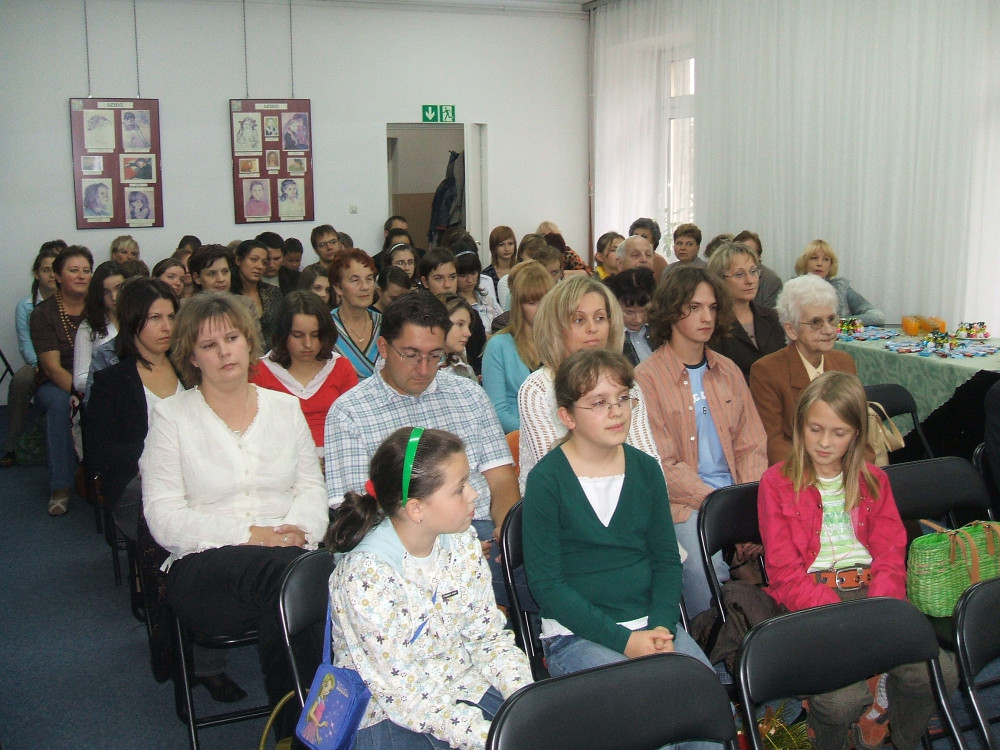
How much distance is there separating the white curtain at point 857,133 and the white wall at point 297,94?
48.8 inches

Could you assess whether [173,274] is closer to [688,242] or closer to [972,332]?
[688,242]

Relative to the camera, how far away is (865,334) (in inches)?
221

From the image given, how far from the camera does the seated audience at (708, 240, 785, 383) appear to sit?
13.4ft

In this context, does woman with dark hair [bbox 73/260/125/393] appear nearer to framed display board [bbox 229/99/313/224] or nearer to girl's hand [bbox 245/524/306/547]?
girl's hand [bbox 245/524/306/547]

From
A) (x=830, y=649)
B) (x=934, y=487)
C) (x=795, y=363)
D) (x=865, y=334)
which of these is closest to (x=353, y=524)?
(x=830, y=649)

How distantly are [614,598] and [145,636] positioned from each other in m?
2.18

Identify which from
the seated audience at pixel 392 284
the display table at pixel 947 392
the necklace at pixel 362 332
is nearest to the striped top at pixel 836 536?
the display table at pixel 947 392

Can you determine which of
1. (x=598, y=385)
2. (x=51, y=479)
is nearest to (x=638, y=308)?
(x=598, y=385)

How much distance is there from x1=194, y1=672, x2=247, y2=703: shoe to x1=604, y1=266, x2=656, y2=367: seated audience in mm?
2050

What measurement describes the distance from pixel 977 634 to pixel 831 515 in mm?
655

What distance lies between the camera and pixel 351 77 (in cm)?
878

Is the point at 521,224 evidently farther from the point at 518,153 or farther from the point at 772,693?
the point at 772,693

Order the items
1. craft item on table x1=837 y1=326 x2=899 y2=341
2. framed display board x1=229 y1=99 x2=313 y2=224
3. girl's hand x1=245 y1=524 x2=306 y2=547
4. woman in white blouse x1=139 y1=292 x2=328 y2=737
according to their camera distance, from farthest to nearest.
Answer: framed display board x1=229 y1=99 x2=313 y2=224
craft item on table x1=837 y1=326 x2=899 y2=341
girl's hand x1=245 y1=524 x2=306 y2=547
woman in white blouse x1=139 y1=292 x2=328 y2=737

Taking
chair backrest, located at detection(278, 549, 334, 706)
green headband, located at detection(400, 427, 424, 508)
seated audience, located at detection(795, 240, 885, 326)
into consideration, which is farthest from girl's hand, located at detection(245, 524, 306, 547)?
seated audience, located at detection(795, 240, 885, 326)
